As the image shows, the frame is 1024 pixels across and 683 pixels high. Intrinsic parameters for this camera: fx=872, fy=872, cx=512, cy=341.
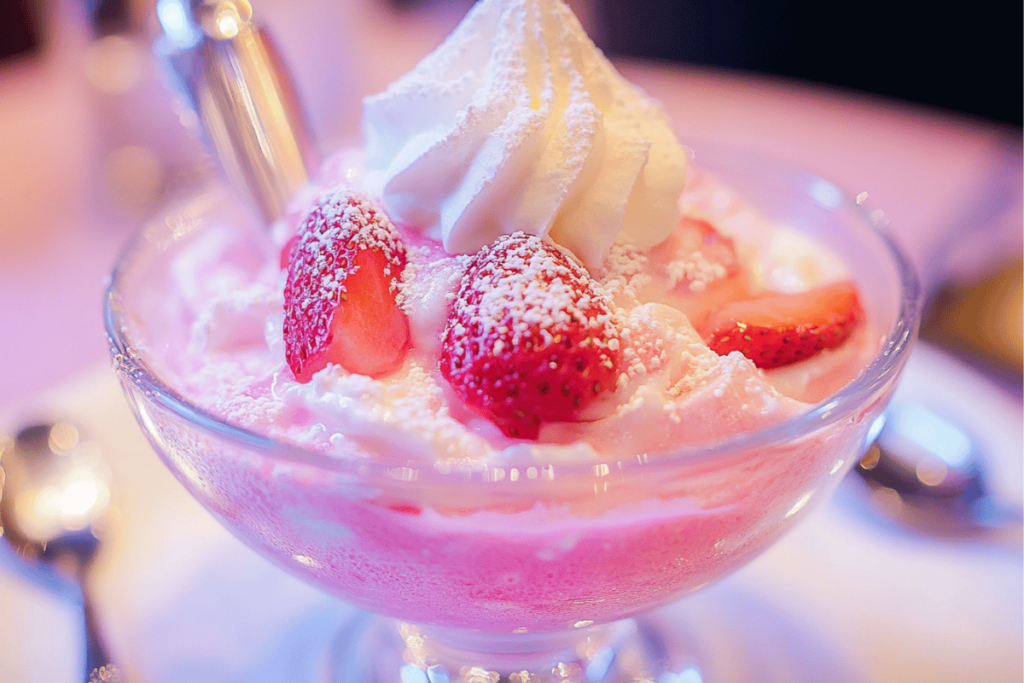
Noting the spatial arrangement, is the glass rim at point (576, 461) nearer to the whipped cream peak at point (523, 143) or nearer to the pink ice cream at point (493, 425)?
the pink ice cream at point (493, 425)

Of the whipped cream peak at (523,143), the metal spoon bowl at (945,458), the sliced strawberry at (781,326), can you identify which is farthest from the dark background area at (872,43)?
the sliced strawberry at (781,326)

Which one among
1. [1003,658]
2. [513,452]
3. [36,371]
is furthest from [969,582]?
[36,371]

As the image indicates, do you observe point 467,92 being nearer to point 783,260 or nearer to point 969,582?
point 783,260

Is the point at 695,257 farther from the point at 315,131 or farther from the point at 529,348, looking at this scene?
the point at 315,131

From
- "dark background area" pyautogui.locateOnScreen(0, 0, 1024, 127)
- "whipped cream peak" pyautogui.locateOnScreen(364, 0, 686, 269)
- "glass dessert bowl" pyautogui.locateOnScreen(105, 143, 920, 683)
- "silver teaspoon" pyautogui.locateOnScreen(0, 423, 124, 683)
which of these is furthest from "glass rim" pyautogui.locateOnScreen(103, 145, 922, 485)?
"dark background area" pyautogui.locateOnScreen(0, 0, 1024, 127)

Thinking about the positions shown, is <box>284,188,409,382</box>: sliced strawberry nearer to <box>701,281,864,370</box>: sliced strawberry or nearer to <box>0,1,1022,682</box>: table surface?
<box>701,281,864,370</box>: sliced strawberry

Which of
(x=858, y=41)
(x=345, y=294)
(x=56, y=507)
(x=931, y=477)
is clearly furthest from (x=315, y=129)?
(x=858, y=41)
